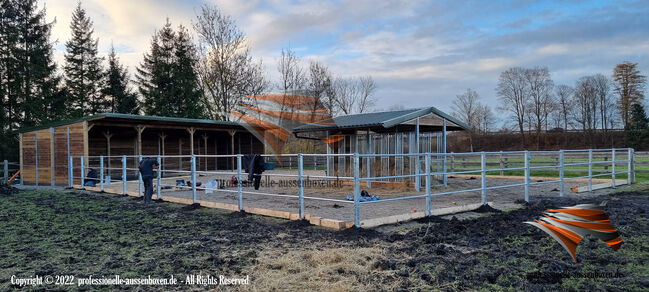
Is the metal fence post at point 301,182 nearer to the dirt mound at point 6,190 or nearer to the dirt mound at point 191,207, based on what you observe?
the dirt mound at point 191,207

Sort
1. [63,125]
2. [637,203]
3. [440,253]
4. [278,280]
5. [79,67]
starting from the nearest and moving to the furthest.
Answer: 1. [278,280]
2. [440,253]
3. [637,203]
4. [63,125]
5. [79,67]

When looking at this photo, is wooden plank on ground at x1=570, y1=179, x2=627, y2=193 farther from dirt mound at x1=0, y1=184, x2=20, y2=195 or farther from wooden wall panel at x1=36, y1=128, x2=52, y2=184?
wooden wall panel at x1=36, y1=128, x2=52, y2=184

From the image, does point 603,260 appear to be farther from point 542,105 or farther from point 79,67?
point 542,105

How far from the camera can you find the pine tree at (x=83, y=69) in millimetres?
30094

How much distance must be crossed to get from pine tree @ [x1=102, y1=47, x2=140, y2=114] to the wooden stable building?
11464 millimetres

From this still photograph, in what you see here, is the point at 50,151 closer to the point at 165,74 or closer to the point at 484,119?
the point at 165,74

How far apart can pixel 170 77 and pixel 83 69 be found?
6152 mm

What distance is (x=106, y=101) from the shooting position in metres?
32.0

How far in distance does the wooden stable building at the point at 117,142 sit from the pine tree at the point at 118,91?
11.5m

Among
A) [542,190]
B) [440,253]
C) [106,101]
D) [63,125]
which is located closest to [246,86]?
[106,101]

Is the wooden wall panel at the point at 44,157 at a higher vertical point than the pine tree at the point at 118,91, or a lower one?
lower

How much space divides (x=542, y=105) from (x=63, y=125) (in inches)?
1728

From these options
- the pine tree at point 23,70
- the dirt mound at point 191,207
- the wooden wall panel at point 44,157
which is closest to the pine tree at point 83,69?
the pine tree at point 23,70

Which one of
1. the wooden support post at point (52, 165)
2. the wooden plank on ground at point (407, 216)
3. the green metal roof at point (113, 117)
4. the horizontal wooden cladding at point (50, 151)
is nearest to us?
the wooden plank on ground at point (407, 216)
